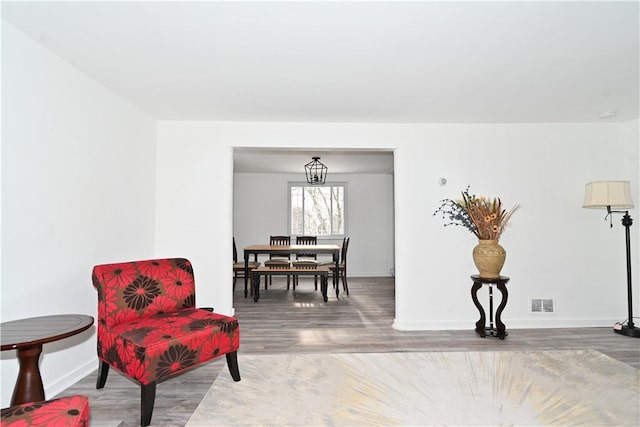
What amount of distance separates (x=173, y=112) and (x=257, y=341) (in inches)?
97.6

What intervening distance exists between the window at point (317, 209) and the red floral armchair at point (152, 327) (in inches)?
200

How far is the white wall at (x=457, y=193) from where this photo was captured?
3.83 meters

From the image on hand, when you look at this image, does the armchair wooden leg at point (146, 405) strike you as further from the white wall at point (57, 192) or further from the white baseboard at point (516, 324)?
the white baseboard at point (516, 324)

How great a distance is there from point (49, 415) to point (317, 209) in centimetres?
676

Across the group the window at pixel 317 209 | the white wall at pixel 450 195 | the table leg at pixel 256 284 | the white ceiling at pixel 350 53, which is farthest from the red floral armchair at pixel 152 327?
the window at pixel 317 209

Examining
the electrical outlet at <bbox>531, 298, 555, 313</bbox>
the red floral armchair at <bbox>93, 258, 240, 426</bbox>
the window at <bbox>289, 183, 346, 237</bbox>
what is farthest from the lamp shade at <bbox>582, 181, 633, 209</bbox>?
the window at <bbox>289, 183, 346, 237</bbox>

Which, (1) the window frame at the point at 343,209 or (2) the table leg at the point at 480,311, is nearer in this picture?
(2) the table leg at the point at 480,311

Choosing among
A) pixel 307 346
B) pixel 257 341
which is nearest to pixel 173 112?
pixel 257 341

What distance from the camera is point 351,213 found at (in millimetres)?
7824

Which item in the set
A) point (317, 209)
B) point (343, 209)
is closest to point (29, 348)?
point (317, 209)

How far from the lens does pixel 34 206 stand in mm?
2139

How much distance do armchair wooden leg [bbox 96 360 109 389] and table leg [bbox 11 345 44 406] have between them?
73 centimetres

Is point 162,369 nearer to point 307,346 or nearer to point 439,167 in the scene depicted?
point 307,346

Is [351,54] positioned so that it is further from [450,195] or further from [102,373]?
[102,373]
